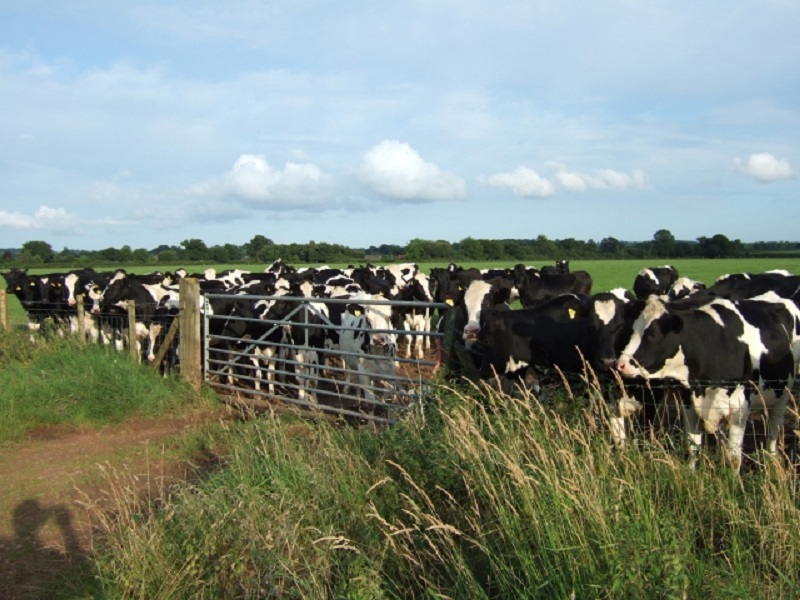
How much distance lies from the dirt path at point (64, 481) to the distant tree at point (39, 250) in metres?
76.8

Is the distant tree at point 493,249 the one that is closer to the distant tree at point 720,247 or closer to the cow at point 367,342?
the distant tree at point 720,247

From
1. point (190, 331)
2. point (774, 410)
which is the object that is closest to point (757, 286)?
point (774, 410)

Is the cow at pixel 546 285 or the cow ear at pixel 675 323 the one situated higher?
the cow ear at pixel 675 323

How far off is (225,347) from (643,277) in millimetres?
12496

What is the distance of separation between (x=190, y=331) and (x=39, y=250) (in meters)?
79.5

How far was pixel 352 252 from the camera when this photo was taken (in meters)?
81.9

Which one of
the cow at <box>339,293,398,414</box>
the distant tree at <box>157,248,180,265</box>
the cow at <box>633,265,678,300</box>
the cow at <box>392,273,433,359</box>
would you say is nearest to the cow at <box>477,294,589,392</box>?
the cow at <box>339,293,398,414</box>

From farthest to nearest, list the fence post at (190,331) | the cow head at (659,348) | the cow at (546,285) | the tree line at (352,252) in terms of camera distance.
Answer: the tree line at (352,252), the cow at (546,285), the fence post at (190,331), the cow head at (659,348)

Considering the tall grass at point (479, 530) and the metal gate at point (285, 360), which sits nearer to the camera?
the tall grass at point (479, 530)

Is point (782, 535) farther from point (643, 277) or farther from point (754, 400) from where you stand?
point (643, 277)

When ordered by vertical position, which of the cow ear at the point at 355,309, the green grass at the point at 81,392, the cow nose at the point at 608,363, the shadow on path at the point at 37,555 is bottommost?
the shadow on path at the point at 37,555

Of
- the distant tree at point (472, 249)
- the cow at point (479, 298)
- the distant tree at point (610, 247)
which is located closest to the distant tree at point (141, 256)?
the distant tree at point (472, 249)

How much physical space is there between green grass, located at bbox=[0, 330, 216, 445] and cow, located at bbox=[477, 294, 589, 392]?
489cm

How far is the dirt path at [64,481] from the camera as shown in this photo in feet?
18.0
